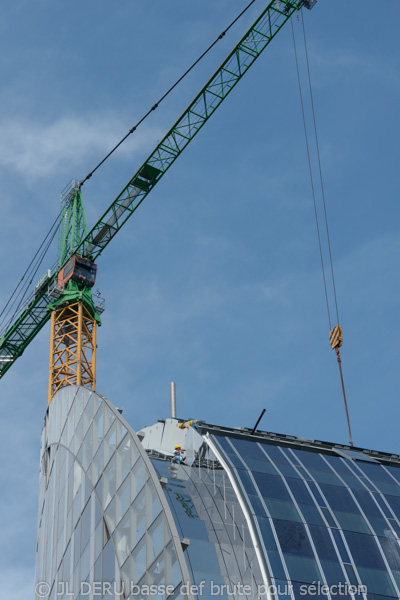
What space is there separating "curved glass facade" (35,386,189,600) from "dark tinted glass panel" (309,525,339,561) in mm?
8023

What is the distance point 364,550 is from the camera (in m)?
45.8

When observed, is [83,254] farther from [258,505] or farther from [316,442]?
[258,505]

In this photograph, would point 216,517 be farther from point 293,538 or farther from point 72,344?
point 72,344

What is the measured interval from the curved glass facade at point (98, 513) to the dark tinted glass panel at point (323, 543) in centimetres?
802

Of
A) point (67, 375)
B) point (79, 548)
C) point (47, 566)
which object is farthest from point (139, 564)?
point (67, 375)

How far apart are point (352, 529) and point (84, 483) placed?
49.4 feet

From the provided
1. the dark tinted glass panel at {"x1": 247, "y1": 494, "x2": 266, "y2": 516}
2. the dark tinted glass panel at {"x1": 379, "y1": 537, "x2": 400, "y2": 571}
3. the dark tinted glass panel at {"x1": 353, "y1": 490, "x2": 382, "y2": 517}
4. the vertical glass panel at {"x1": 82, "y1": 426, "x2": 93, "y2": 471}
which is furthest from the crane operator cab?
the dark tinted glass panel at {"x1": 379, "y1": 537, "x2": 400, "y2": 571}

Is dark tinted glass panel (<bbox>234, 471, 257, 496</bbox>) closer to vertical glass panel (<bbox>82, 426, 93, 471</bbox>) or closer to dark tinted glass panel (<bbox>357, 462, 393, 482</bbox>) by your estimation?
dark tinted glass panel (<bbox>357, 462, 393, 482</bbox>)

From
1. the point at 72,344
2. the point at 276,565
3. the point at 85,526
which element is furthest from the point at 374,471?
the point at 72,344

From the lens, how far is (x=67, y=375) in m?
111

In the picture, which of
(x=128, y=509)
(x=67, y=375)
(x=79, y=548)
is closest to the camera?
(x=128, y=509)

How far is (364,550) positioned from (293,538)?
3776 millimetres

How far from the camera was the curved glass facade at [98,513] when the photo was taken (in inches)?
1638

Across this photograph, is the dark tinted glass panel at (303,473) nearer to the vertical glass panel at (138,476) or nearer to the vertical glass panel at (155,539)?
the vertical glass panel at (138,476)
